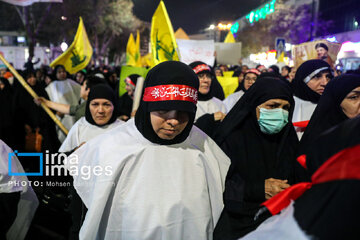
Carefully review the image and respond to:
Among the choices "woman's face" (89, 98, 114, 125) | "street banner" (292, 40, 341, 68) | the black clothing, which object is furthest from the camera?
the black clothing

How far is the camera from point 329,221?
3.04ft

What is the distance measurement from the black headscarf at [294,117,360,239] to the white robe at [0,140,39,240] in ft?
7.03

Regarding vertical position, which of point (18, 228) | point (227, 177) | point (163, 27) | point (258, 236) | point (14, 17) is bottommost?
point (18, 228)

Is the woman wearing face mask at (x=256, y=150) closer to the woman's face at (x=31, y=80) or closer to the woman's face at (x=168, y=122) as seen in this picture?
the woman's face at (x=168, y=122)

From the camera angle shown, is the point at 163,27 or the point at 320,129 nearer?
the point at 320,129

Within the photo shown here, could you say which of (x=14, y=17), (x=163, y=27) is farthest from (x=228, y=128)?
(x=14, y=17)

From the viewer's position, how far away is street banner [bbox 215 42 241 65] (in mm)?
12097

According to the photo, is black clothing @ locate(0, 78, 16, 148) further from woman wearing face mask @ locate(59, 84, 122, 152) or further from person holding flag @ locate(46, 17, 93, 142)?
woman wearing face mask @ locate(59, 84, 122, 152)

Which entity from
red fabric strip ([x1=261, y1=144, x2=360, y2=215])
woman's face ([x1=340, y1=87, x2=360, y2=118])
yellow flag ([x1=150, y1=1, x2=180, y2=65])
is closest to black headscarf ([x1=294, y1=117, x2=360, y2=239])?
red fabric strip ([x1=261, y1=144, x2=360, y2=215])

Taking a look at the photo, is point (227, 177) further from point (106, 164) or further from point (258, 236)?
point (258, 236)

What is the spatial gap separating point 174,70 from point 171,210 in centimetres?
84

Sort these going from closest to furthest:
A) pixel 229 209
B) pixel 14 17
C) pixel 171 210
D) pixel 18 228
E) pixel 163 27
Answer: pixel 171 210, pixel 229 209, pixel 18 228, pixel 163 27, pixel 14 17

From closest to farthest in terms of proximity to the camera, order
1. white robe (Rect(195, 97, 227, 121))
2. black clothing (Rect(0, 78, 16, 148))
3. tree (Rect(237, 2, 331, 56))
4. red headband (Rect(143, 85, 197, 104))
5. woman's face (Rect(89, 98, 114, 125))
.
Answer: red headband (Rect(143, 85, 197, 104)) < woman's face (Rect(89, 98, 114, 125)) < white robe (Rect(195, 97, 227, 121)) < black clothing (Rect(0, 78, 16, 148)) < tree (Rect(237, 2, 331, 56))

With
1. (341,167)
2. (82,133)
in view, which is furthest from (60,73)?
(341,167)
